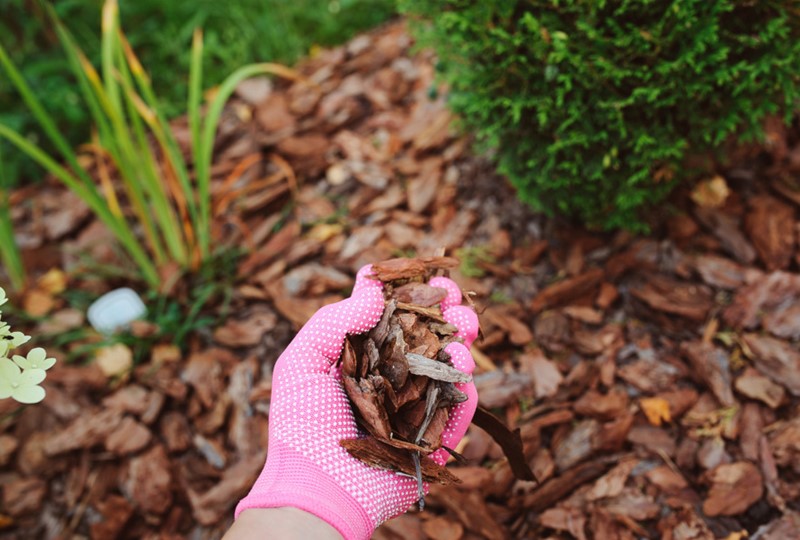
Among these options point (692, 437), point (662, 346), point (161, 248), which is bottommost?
point (692, 437)

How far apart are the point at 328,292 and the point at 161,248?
76 cm

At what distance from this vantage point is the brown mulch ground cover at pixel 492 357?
1.76 metres

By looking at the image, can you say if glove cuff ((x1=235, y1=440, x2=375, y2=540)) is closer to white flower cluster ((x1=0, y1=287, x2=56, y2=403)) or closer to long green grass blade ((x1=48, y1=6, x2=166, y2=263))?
white flower cluster ((x1=0, y1=287, x2=56, y2=403))

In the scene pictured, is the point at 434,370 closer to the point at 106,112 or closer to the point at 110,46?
the point at 106,112

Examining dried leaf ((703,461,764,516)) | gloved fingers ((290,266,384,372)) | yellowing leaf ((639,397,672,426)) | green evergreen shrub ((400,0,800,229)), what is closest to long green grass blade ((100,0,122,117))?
green evergreen shrub ((400,0,800,229))

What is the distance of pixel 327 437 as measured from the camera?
130 centimetres

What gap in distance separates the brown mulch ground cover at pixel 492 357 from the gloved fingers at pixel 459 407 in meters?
0.41

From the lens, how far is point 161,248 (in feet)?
7.97

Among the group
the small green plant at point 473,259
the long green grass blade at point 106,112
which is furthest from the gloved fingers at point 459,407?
the long green grass blade at point 106,112

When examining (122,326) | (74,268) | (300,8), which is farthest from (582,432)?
(300,8)

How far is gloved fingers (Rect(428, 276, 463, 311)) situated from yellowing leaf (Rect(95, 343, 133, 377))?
55.5 inches

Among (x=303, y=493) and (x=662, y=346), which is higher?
(x=303, y=493)

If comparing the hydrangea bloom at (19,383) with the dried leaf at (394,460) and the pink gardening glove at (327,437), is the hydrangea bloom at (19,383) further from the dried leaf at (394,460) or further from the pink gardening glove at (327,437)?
the dried leaf at (394,460)

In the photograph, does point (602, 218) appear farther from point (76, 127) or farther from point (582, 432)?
point (76, 127)
